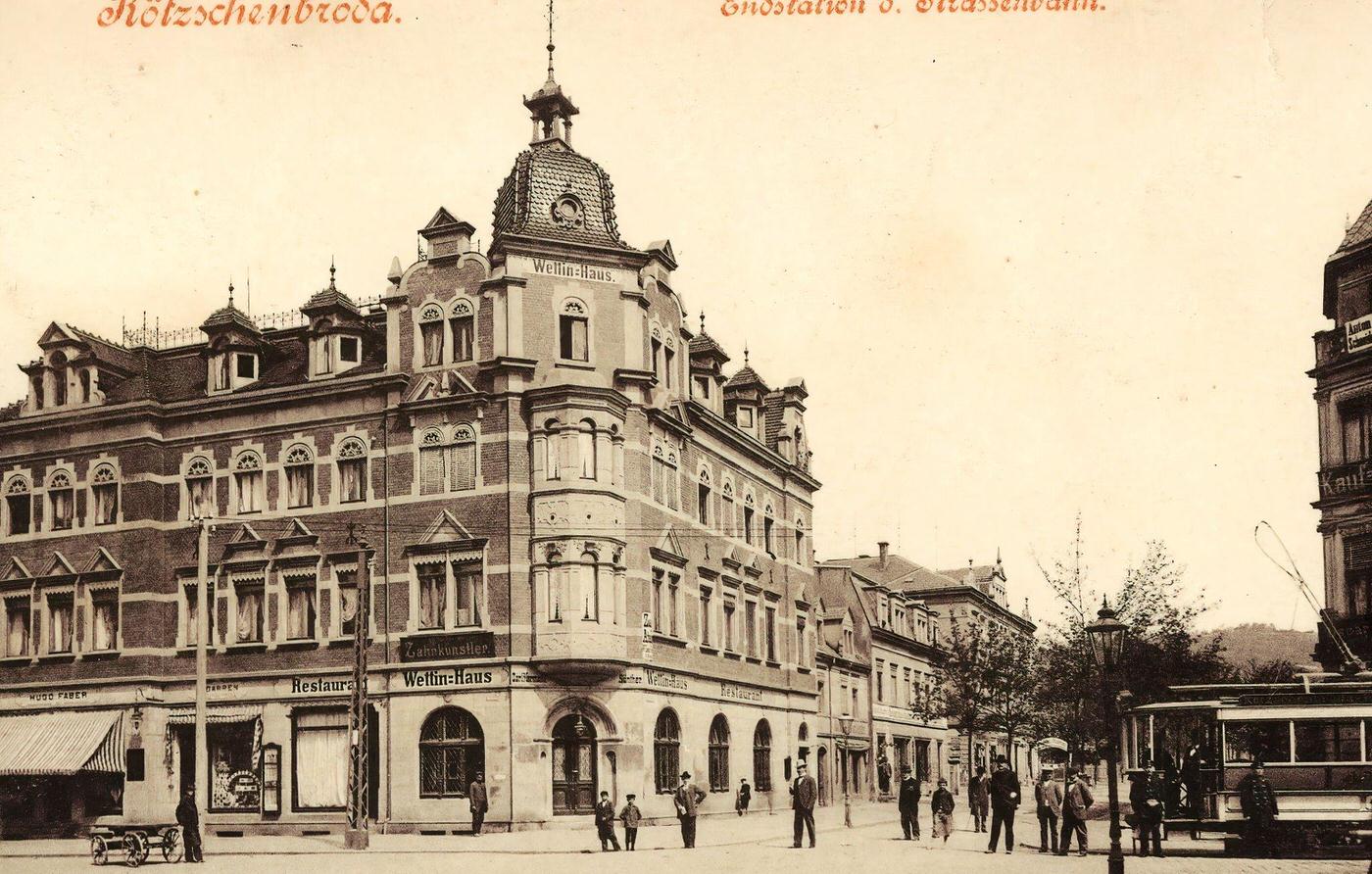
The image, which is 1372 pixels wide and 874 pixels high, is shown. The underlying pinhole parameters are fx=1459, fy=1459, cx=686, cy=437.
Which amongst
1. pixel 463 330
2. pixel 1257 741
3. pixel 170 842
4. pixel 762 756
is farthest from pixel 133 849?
pixel 762 756

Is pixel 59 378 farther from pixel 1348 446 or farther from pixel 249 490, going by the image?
pixel 1348 446

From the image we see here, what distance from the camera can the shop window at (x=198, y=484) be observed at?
1615 inches

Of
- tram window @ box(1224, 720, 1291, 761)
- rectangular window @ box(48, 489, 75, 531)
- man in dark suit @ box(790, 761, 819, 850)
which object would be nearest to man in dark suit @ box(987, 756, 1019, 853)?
man in dark suit @ box(790, 761, 819, 850)

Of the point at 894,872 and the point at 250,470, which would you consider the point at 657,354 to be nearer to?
the point at 250,470

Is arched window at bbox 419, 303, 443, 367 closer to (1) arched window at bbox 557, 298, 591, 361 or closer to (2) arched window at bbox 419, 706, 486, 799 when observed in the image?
(1) arched window at bbox 557, 298, 591, 361

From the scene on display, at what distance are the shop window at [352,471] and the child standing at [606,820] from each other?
1289 centimetres

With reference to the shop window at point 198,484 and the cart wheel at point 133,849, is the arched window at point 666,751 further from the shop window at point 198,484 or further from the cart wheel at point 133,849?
the cart wheel at point 133,849

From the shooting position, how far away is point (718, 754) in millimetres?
44094

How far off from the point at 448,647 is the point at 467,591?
1498 millimetres

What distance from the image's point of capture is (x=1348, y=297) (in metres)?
40.7

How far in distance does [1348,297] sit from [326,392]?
28.4m

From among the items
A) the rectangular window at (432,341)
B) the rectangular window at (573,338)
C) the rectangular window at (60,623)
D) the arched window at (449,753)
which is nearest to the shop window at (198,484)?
the rectangular window at (60,623)

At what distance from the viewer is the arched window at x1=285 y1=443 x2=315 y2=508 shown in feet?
131

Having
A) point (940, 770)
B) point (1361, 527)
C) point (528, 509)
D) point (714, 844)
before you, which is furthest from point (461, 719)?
point (940, 770)
